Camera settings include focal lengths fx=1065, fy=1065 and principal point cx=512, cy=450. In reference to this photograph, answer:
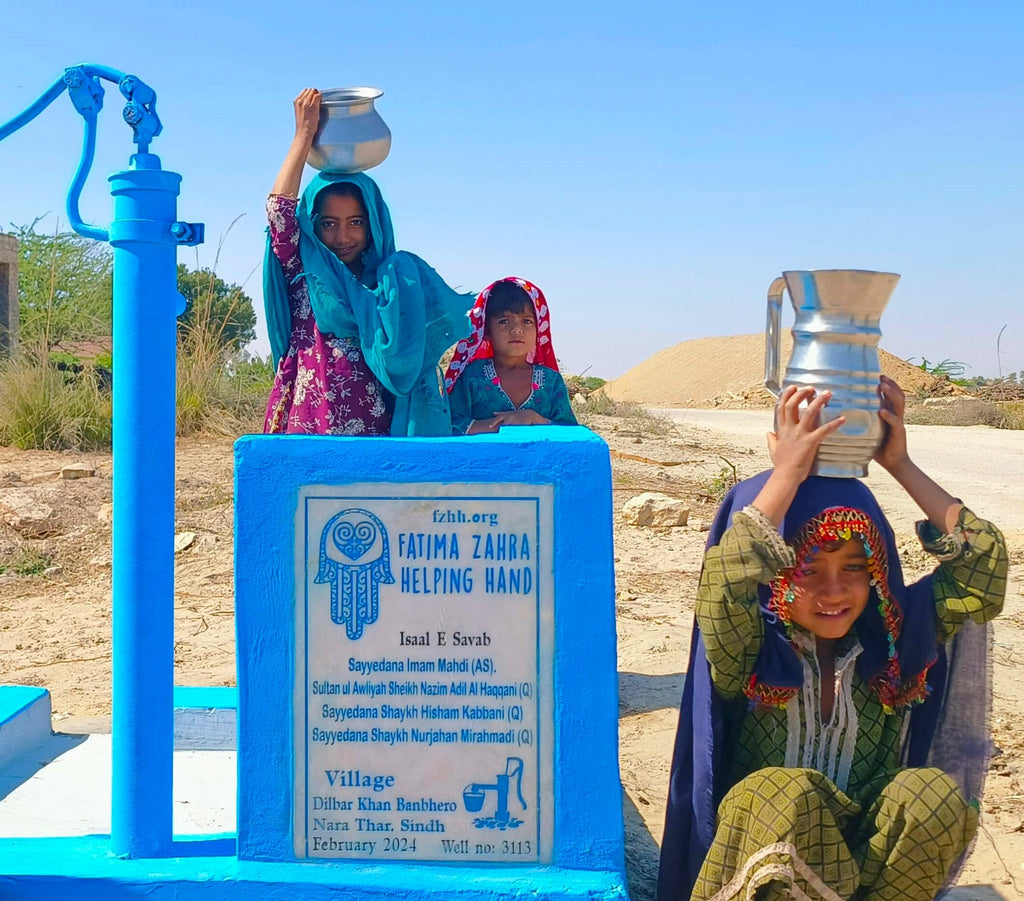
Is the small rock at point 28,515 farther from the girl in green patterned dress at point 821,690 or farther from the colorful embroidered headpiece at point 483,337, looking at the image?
the girl in green patterned dress at point 821,690

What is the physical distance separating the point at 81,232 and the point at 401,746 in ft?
4.56

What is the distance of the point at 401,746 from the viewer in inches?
90.8

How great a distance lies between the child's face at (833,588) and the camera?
2328 mm

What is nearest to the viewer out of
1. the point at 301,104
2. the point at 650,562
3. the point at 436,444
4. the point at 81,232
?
the point at 436,444

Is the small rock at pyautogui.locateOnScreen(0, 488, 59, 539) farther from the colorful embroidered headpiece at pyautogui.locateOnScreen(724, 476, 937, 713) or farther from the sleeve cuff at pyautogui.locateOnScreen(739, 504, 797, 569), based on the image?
the sleeve cuff at pyautogui.locateOnScreen(739, 504, 797, 569)

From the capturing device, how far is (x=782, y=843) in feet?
7.00

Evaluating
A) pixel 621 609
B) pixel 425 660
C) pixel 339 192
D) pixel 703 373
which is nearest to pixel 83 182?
pixel 339 192

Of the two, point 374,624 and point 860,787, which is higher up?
point 374,624

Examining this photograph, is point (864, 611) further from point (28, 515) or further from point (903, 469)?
point (28, 515)

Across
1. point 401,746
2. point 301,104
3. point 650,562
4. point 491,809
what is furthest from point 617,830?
point 650,562

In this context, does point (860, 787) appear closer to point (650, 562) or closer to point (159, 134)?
point (159, 134)

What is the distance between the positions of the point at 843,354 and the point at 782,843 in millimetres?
1010

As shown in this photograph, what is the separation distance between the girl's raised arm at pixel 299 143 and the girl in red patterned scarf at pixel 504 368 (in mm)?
1178

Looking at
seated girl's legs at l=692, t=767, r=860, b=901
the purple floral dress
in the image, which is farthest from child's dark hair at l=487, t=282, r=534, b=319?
seated girl's legs at l=692, t=767, r=860, b=901
